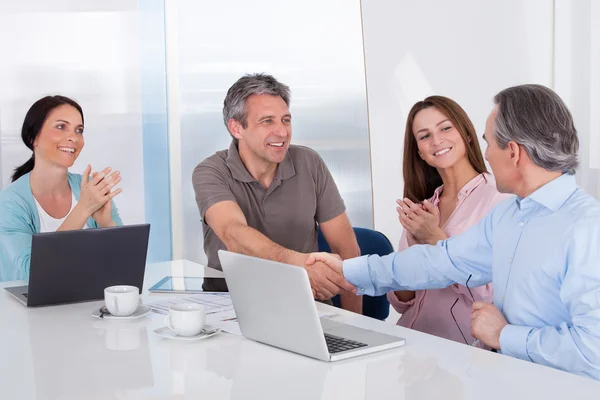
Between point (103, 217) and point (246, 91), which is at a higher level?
point (246, 91)

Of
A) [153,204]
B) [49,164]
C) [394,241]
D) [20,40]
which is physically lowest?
[394,241]

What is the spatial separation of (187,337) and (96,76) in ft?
8.96

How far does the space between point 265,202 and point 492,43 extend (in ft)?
7.82

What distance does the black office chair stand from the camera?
3098mm

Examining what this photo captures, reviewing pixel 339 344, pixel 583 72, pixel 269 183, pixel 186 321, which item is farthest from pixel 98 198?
pixel 583 72

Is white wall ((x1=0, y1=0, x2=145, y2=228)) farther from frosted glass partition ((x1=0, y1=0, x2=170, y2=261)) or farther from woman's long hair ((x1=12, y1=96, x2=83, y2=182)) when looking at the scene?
woman's long hair ((x1=12, y1=96, x2=83, y2=182))

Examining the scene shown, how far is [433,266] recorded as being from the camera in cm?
238

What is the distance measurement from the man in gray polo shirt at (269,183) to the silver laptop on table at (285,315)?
4.10 ft

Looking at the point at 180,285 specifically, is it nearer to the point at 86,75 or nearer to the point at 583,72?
the point at 86,75

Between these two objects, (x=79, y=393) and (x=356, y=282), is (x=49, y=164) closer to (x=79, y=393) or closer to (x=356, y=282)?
(x=356, y=282)

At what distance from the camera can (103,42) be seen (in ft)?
13.9

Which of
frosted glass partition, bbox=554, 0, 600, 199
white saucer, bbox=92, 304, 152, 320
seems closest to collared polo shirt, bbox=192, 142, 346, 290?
white saucer, bbox=92, 304, 152, 320

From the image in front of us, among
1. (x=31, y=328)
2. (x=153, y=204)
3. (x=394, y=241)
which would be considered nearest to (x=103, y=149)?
(x=153, y=204)

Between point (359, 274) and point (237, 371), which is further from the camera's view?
point (359, 274)
